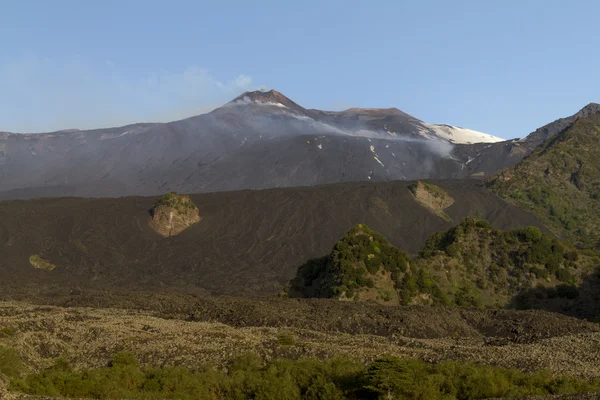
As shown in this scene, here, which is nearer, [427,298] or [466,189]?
[427,298]

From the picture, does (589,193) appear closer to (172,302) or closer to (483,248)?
(483,248)

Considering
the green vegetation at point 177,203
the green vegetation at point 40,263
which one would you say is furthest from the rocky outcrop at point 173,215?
the green vegetation at point 40,263

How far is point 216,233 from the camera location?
12138 centimetres

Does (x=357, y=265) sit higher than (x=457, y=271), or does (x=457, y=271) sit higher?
(x=357, y=265)

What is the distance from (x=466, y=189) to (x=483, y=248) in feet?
266

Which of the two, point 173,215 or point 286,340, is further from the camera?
point 173,215

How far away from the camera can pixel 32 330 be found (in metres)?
43.6

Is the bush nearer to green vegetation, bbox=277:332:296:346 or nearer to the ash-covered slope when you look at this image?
green vegetation, bbox=277:332:296:346

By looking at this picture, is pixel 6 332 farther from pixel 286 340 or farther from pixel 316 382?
pixel 316 382

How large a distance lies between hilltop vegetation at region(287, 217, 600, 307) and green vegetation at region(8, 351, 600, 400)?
2636 cm

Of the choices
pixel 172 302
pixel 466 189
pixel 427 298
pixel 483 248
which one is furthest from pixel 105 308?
pixel 466 189

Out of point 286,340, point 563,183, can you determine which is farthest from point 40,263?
point 563,183

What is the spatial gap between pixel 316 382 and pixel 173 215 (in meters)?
92.4

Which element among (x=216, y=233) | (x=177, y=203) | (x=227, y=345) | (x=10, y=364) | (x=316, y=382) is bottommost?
(x=10, y=364)
